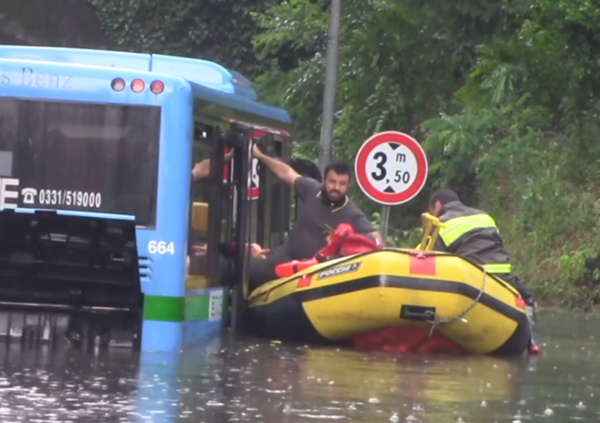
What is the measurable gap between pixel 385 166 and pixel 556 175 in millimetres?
8369

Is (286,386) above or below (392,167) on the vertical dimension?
below

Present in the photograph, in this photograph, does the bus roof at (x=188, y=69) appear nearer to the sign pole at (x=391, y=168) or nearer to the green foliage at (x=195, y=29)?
the sign pole at (x=391, y=168)

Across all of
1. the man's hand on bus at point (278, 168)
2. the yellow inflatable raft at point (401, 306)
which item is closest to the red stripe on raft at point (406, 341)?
the yellow inflatable raft at point (401, 306)

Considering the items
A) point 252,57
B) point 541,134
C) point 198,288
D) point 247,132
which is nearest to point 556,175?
point 541,134

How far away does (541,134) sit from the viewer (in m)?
24.1

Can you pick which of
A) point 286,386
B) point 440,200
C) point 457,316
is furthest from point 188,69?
point 286,386

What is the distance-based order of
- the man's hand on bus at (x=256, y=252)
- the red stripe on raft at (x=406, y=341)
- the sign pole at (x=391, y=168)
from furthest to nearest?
1. the sign pole at (x=391, y=168)
2. the man's hand on bus at (x=256, y=252)
3. the red stripe on raft at (x=406, y=341)

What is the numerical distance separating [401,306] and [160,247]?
6.74 feet

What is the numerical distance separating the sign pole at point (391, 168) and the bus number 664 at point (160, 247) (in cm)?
336

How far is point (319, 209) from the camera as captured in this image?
14703 millimetres

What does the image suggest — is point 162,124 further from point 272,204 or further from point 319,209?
point 272,204

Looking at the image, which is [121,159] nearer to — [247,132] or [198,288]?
[198,288]

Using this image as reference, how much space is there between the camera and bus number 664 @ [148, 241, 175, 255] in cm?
1249

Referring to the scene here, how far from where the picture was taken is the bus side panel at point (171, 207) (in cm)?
1248
